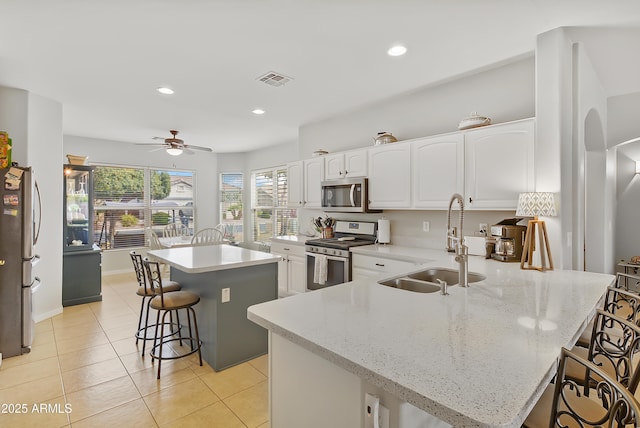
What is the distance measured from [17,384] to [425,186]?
3.88 meters

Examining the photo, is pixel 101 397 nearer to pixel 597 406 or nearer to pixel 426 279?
pixel 426 279

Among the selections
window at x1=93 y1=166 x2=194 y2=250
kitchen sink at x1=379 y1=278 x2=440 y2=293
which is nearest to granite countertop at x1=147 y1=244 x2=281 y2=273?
kitchen sink at x1=379 y1=278 x2=440 y2=293

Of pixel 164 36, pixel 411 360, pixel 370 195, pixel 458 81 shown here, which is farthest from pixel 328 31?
pixel 411 360

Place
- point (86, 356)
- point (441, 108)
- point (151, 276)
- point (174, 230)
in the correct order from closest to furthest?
point (151, 276)
point (86, 356)
point (441, 108)
point (174, 230)

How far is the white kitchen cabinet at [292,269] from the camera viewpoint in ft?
14.0

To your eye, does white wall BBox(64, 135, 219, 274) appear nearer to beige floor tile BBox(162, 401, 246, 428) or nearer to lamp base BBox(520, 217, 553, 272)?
beige floor tile BBox(162, 401, 246, 428)

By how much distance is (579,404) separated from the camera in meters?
1.17

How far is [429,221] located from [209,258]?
237 centimetres

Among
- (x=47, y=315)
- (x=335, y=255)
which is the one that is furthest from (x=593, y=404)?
(x=47, y=315)

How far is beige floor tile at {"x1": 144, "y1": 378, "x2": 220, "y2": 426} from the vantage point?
213 cm

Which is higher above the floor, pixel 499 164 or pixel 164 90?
pixel 164 90

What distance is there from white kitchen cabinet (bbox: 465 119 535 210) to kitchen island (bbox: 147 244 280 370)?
1980 millimetres

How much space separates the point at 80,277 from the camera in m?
4.46

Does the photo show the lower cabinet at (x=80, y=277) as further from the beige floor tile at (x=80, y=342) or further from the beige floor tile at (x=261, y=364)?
the beige floor tile at (x=261, y=364)
